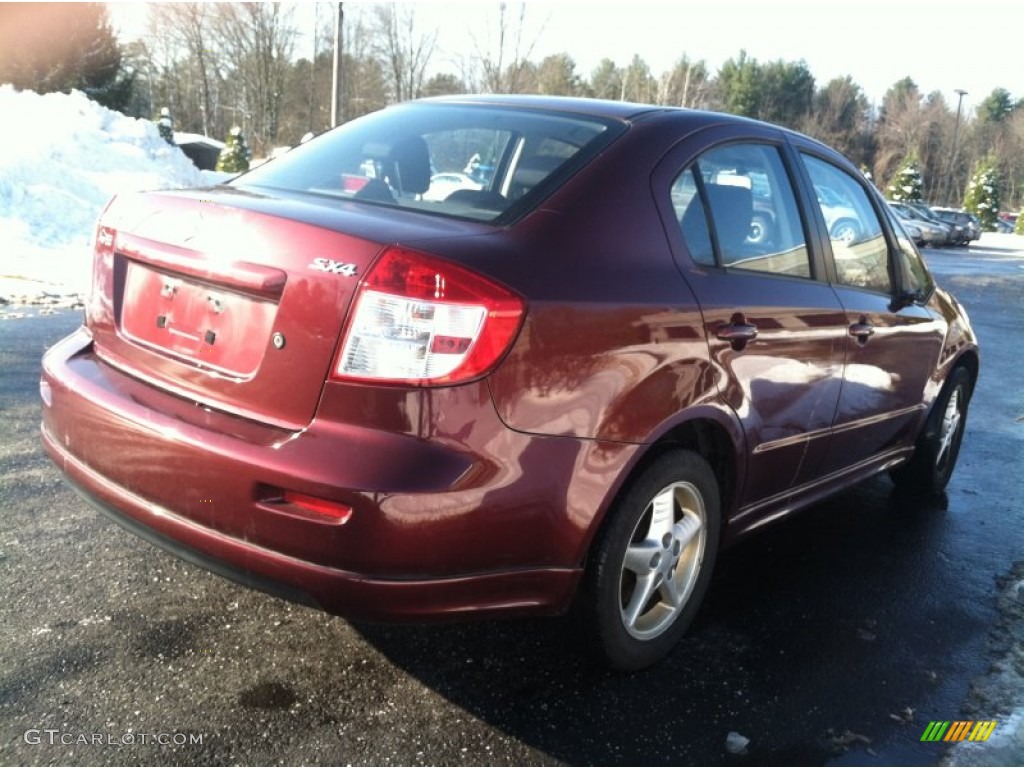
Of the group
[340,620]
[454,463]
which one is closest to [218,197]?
[454,463]

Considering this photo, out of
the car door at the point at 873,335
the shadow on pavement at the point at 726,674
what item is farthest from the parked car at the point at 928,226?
the shadow on pavement at the point at 726,674

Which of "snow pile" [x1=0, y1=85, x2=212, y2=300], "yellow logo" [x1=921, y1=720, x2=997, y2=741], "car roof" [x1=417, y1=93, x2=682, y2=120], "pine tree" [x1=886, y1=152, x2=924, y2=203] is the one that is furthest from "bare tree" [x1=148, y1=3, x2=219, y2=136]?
"yellow logo" [x1=921, y1=720, x2=997, y2=741]

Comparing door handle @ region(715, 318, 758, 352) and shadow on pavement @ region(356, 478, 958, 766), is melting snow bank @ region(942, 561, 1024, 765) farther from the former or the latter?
door handle @ region(715, 318, 758, 352)

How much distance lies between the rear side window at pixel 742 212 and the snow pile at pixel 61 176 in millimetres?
7128

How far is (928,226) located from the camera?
33.3m

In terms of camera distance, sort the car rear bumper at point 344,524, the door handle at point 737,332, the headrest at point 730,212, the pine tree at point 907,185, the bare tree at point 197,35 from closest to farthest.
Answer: the car rear bumper at point 344,524 < the door handle at point 737,332 < the headrest at point 730,212 < the pine tree at point 907,185 < the bare tree at point 197,35

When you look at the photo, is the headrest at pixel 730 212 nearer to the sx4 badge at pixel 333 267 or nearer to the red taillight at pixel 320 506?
the sx4 badge at pixel 333 267

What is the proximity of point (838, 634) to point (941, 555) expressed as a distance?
1.16 m

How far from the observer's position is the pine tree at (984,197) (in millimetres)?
48594

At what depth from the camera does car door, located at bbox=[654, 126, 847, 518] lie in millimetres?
2855

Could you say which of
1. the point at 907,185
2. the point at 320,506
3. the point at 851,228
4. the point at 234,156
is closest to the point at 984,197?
the point at 907,185

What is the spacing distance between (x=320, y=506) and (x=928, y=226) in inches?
1397

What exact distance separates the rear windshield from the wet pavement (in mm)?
1305

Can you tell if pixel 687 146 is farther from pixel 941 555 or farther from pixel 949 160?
pixel 949 160
